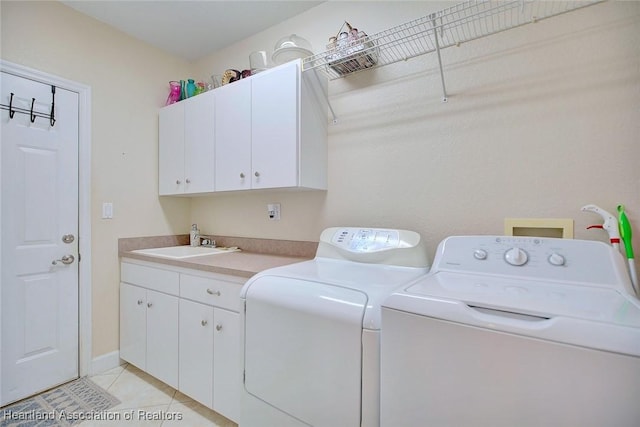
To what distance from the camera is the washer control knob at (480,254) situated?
1.14m

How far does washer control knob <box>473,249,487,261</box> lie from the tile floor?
1528mm

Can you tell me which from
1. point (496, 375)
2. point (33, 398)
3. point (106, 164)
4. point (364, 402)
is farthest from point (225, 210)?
point (496, 375)

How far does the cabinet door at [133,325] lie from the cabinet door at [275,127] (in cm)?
118

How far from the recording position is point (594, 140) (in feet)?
3.97

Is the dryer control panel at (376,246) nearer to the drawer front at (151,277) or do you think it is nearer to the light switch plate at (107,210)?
the drawer front at (151,277)

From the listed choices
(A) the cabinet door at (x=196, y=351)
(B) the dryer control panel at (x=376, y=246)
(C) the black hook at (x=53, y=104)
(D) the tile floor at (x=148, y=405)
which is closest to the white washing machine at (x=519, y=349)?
(B) the dryer control panel at (x=376, y=246)

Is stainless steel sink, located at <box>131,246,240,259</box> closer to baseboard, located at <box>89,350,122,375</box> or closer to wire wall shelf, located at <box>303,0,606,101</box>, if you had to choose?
baseboard, located at <box>89,350,122,375</box>

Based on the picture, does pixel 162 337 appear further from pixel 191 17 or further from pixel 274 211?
pixel 191 17

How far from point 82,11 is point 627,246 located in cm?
325

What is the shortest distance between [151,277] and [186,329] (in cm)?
48

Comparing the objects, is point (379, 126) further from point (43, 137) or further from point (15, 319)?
point (15, 319)

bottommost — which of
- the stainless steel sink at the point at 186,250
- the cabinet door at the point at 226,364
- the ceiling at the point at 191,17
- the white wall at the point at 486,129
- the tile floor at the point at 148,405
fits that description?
the tile floor at the point at 148,405

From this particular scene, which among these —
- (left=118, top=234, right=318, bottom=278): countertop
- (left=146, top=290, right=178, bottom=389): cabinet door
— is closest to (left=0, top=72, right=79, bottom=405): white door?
(left=118, top=234, right=318, bottom=278): countertop

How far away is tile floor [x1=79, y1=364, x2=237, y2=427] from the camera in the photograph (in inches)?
63.9
